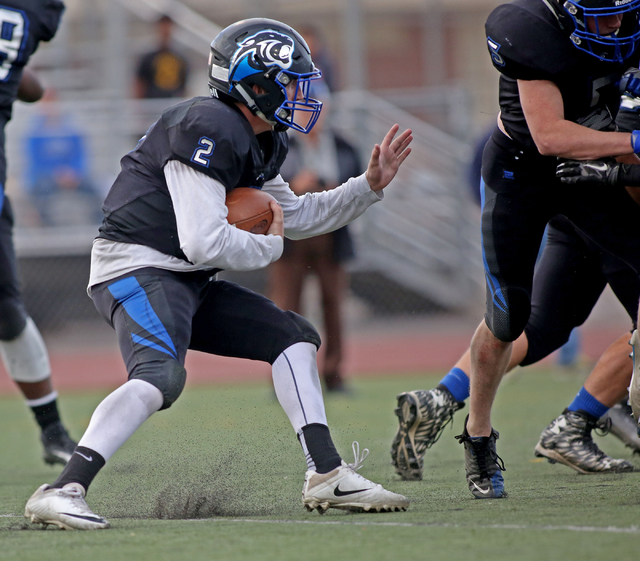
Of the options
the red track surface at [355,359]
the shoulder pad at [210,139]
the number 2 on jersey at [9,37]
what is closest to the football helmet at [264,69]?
the shoulder pad at [210,139]

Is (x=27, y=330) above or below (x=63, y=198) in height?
above

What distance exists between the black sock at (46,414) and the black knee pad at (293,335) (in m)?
1.88

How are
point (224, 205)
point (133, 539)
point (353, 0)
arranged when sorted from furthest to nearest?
point (353, 0), point (224, 205), point (133, 539)

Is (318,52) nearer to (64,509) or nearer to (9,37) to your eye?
(9,37)

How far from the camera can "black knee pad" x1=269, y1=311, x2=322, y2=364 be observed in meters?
3.66

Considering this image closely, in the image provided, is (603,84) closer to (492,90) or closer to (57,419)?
(57,419)

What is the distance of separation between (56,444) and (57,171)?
700cm

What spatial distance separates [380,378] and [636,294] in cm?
547

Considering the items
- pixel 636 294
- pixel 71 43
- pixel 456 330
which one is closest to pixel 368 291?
pixel 456 330

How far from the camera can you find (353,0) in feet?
41.3

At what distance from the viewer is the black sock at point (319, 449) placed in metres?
3.49

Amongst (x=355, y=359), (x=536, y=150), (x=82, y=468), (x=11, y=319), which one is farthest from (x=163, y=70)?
(x=82, y=468)

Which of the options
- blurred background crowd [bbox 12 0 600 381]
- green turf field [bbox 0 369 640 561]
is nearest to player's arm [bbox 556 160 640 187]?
green turf field [bbox 0 369 640 561]

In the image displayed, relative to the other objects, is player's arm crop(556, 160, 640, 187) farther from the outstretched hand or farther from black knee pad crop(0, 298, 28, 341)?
black knee pad crop(0, 298, 28, 341)
